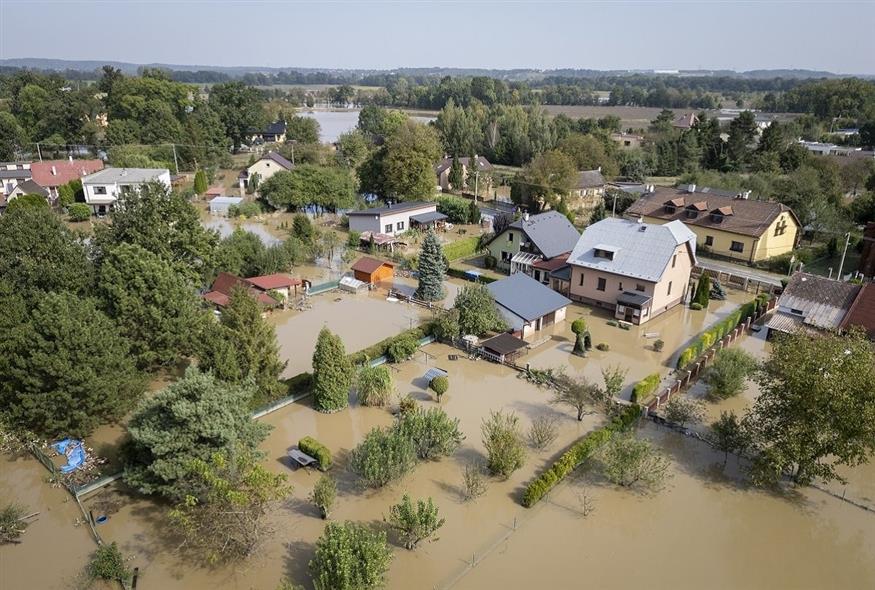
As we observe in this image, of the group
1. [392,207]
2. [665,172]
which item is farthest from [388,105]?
[392,207]

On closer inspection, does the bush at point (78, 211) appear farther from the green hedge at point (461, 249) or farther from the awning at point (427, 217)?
the green hedge at point (461, 249)

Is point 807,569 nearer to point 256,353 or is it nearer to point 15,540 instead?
point 256,353

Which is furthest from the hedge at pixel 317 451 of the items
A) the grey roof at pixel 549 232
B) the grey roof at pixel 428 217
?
the grey roof at pixel 428 217

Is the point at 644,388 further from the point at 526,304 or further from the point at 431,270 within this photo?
the point at 431,270

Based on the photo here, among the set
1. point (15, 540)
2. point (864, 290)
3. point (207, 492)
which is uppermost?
point (864, 290)

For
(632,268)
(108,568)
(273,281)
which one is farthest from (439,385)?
(273,281)
